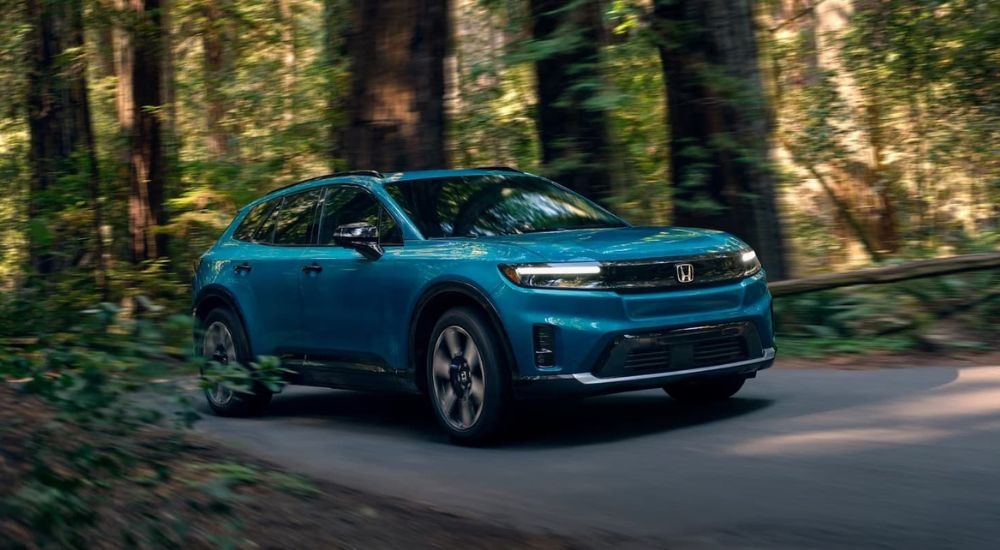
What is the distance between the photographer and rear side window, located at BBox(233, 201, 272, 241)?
10859 mm

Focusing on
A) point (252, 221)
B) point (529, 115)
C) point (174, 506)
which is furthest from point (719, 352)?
point (529, 115)

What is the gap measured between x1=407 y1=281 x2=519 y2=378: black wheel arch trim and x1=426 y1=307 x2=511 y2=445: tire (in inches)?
3.4

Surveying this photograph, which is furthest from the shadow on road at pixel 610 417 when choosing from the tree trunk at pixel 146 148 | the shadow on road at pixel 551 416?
the tree trunk at pixel 146 148

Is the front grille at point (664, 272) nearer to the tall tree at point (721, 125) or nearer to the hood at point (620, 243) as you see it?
the hood at point (620, 243)

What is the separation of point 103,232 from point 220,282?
30.5 feet

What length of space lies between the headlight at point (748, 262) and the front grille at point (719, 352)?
0.49 m

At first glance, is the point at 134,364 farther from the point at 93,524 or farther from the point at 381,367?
the point at 381,367

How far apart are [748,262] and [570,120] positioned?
6780 mm

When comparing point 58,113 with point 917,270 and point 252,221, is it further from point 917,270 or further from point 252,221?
point 917,270

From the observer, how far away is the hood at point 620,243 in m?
8.06

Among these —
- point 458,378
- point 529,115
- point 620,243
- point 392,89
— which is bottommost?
point 458,378

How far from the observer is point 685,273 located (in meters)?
8.28

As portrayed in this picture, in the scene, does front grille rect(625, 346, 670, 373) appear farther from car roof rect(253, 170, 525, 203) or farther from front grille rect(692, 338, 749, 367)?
car roof rect(253, 170, 525, 203)

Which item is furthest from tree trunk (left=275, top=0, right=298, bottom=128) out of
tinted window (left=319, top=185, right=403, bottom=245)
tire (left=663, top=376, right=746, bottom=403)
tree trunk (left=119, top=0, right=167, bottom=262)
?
tire (left=663, top=376, right=746, bottom=403)
